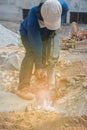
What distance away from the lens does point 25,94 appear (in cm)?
489

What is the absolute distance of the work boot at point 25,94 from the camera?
4.84m

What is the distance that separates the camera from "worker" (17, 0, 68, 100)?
159 inches

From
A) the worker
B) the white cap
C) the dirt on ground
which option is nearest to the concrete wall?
the dirt on ground

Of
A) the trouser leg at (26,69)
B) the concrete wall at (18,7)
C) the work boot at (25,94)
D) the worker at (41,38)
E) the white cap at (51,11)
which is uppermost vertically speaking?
the white cap at (51,11)

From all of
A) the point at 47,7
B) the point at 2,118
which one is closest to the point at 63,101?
the point at 2,118

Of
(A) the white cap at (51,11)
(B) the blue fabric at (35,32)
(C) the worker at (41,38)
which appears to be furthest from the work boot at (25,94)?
(A) the white cap at (51,11)

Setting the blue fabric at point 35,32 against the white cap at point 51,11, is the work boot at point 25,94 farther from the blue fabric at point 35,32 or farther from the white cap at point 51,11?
the white cap at point 51,11

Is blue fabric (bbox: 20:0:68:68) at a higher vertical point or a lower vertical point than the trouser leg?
higher

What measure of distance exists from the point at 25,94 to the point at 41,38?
32.3 inches

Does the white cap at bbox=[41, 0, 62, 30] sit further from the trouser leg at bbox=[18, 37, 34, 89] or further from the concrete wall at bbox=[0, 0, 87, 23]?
the concrete wall at bbox=[0, 0, 87, 23]

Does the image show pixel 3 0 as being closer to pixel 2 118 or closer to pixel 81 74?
pixel 81 74

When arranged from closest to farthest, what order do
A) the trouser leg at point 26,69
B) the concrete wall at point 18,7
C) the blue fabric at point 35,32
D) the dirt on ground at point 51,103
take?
the dirt on ground at point 51,103 → the blue fabric at point 35,32 → the trouser leg at point 26,69 → the concrete wall at point 18,7

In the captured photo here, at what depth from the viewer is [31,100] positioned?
480 centimetres

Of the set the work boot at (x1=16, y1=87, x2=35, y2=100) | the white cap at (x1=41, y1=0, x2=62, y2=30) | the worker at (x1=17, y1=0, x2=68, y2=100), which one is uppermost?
the white cap at (x1=41, y1=0, x2=62, y2=30)
